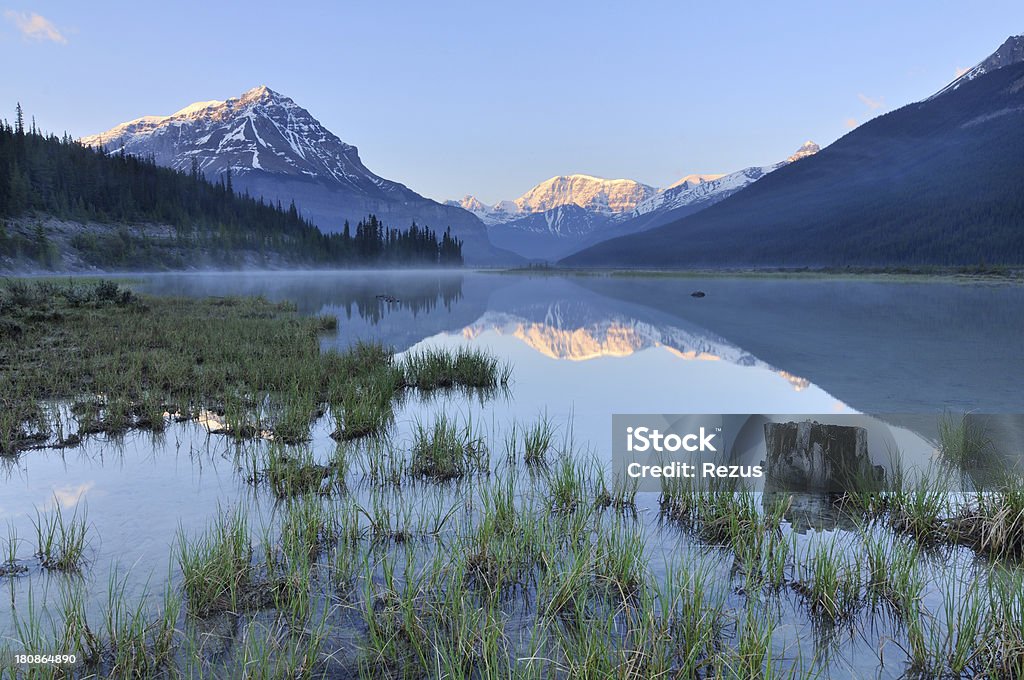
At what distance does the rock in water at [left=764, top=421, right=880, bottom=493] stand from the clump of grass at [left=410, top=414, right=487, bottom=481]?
4248 millimetres

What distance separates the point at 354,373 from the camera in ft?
51.2

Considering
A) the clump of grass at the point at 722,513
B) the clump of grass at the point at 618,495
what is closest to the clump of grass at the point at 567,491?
the clump of grass at the point at 618,495

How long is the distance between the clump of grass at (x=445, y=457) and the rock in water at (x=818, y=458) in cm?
425

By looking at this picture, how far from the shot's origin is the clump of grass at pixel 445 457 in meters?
8.54

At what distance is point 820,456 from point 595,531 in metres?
3.66

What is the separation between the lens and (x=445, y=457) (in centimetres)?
873

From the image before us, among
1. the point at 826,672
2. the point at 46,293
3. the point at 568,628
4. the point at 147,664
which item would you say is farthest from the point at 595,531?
the point at 46,293

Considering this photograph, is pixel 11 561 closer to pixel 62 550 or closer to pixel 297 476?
pixel 62 550

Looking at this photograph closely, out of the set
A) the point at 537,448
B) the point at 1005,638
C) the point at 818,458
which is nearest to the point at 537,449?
the point at 537,448

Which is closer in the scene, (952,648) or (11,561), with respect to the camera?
(952,648)

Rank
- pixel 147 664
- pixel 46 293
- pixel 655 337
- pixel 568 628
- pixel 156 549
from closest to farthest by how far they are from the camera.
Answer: pixel 147 664 < pixel 568 628 < pixel 156 549 < pixel 655 337 < pixel 46 293

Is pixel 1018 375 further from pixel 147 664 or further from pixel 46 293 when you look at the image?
pixel 46 293

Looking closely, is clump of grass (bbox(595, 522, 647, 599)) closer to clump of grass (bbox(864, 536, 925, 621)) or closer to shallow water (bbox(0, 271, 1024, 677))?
shallow water (bbox(0, 271, 1024, 677))

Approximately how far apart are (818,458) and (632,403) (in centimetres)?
627
